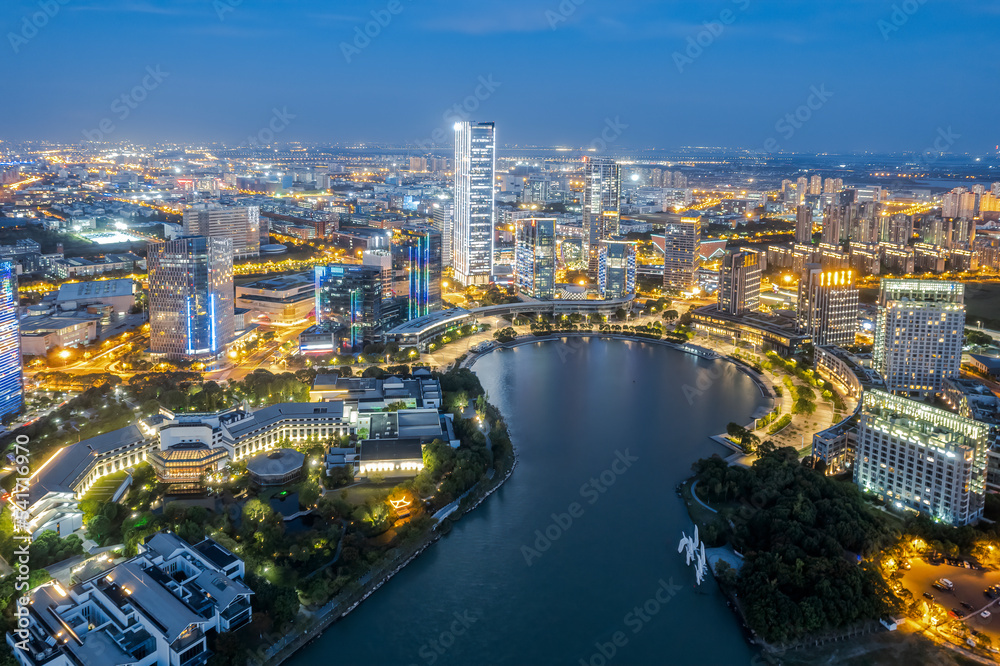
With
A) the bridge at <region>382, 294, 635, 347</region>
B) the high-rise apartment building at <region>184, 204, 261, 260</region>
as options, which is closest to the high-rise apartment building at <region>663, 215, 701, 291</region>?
the bridge at <region>382, 294, 635, 347</region>

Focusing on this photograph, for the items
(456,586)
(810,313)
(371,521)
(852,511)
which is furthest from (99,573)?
(810,313)

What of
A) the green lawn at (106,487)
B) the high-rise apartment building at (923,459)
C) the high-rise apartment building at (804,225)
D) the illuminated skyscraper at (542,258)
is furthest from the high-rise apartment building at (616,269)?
the green lawn at (106,487)

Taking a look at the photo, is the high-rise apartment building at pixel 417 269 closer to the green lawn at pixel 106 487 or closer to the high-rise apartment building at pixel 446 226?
the high-rise apartment building at pixel 446 226

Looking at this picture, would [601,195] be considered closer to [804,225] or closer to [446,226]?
[446,226]

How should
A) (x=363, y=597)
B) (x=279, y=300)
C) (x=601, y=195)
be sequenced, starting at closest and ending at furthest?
(x=363, y=597) → (x=279, y=300) → (x=601, y=195)

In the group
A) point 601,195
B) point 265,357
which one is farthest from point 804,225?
point 265,357

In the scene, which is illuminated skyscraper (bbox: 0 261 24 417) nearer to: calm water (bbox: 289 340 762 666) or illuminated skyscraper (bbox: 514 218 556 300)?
calm water (bbox: 289 340 762 666)

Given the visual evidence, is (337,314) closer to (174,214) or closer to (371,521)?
(371,521)
